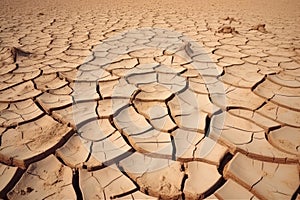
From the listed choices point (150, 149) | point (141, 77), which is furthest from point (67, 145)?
point (141, 77)

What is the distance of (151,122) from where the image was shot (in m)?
1.41

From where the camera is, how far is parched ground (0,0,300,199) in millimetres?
1039

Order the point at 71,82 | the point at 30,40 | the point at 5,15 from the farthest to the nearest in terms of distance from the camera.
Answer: the point at 5,15 < the point at 30,40 < the point at 71,82

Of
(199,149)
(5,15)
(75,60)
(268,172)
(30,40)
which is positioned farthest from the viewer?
(5,15)

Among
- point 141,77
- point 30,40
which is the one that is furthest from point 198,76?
point 30,40

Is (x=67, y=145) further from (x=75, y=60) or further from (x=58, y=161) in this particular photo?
(x=75, y=60)

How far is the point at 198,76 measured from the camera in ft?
6.39

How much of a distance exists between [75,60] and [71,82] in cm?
54

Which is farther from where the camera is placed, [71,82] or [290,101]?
[71,82]

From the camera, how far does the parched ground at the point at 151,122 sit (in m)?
1.04

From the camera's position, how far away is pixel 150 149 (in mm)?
1220

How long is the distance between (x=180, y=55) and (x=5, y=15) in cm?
454

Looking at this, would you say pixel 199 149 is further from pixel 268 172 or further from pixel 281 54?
pixel 281 54

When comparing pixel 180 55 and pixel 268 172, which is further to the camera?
pixel 180 55
